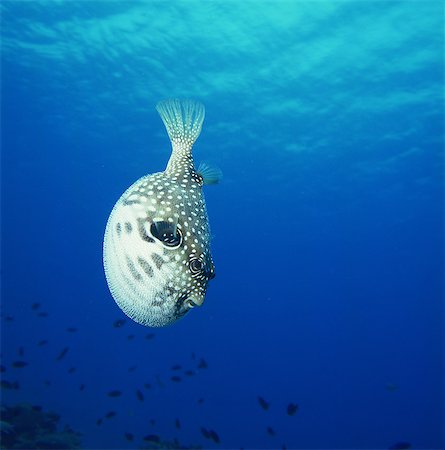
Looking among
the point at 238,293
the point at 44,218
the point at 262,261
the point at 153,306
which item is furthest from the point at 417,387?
the point at 153,306

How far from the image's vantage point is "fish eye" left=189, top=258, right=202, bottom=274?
117 inches

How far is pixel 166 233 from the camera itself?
9.74 feet

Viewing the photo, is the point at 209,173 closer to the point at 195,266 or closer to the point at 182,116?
the point at 182,116

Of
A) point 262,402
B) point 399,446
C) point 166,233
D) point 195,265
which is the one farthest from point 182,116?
point 399,446

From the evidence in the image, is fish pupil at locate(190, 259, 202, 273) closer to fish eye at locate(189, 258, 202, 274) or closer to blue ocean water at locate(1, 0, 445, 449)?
fish eye at locate(189, 258, 202, 274)

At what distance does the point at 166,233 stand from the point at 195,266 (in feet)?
0.92

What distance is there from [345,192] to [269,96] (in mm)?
Result: 15976

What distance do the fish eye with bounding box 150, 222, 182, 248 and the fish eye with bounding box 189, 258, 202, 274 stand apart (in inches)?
5.8

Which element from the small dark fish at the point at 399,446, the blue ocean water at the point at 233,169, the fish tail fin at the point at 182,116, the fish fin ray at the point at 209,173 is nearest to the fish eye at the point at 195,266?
the fish fin ray at the point at 209,173

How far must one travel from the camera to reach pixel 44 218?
58812mm

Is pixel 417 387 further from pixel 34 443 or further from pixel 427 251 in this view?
pixel 34 443

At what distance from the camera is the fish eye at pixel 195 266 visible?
297cm

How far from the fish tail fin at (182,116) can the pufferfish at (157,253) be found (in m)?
0.98

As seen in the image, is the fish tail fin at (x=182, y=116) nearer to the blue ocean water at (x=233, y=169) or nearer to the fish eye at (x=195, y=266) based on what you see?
the fish eye at (x=195, y=266)
